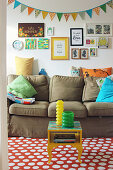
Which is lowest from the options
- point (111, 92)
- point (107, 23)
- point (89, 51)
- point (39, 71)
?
point (111, 92)

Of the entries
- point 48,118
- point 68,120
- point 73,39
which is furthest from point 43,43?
point 68,120

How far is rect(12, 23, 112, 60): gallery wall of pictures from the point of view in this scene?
4457 millimetres

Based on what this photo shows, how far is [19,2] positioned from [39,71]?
1338mm

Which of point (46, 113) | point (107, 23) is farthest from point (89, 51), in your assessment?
point (46, 113)

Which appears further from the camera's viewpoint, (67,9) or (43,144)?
(67,9)

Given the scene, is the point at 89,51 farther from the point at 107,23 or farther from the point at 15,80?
the point at 15,80

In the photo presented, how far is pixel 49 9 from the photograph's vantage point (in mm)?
4445

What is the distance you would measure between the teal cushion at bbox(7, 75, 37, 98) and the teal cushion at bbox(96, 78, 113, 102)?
1092 mm

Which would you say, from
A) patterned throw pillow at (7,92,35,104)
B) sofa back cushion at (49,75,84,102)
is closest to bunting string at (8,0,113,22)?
sofa back cushion at (49,75,84,102)

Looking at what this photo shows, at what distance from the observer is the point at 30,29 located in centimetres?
446

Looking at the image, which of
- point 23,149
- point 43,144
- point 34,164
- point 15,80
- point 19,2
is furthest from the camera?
point 19,2

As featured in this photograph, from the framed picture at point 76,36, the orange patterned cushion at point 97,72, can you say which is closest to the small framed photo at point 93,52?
the framed picture at point 76,36

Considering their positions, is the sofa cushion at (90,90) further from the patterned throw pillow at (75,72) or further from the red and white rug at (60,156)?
the red and white rug at (60,156)

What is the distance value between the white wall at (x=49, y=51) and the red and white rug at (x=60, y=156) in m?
1.65
